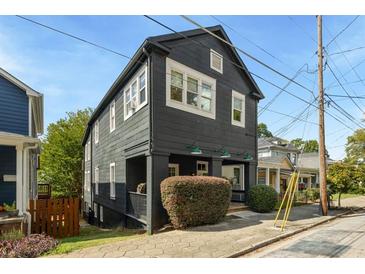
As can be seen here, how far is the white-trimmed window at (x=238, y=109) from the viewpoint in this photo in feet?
48.1

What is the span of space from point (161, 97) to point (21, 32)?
15.4 feet

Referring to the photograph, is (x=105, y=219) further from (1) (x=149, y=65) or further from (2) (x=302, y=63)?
(2) (x=302, y=63)

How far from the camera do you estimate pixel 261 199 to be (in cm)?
1376

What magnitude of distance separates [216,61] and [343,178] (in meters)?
10.2

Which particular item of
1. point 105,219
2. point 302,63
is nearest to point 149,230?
point 105,219

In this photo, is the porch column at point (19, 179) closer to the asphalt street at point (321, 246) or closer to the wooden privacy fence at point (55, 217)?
the wooden privacy fence at point (55, 217)

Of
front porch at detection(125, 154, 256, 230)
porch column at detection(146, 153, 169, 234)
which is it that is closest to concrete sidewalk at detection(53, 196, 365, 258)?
porch column at detection(146, 153, 169, 234)

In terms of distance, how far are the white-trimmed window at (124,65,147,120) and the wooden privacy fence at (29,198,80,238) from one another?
4333mm

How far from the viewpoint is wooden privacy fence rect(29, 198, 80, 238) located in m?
10.1

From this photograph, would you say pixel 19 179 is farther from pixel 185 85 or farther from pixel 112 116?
pixel 112 116

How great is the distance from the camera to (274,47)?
11.6 metres

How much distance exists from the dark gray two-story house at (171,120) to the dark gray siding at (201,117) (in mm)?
36

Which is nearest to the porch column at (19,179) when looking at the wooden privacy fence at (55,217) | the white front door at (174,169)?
the wooden privacy fence at (55,217)

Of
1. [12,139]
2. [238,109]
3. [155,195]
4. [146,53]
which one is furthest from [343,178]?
[12,139]
